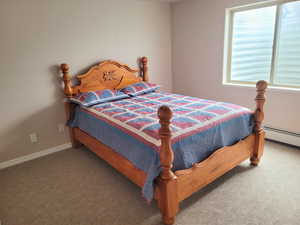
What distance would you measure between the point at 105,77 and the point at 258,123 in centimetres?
221

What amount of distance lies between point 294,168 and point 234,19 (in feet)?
7.59

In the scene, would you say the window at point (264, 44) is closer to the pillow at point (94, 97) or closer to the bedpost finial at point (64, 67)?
the pillow at point (94, 97)

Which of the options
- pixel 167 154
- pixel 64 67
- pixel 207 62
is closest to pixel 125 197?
pixel 167 154

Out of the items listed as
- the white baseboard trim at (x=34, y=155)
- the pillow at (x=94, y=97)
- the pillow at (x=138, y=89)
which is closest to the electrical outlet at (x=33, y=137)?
the white baseboard trim at (x=34, y=155)

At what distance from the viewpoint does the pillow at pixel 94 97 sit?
2.68 meters

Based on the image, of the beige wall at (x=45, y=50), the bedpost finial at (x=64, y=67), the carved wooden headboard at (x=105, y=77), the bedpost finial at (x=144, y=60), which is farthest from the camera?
the bedpost finial at (x=144, y=60)

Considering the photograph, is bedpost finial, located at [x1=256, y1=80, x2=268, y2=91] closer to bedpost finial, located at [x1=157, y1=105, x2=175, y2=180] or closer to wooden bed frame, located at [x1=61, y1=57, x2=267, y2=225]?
wooden bed frame, located at [x1=61, y1=57, x2=267, y2=225]

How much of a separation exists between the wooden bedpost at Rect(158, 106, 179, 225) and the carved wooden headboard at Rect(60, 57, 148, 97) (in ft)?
6.33

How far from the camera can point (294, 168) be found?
2270 mm

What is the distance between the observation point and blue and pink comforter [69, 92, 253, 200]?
1.61 metres

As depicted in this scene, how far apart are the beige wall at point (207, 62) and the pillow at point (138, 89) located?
92cm

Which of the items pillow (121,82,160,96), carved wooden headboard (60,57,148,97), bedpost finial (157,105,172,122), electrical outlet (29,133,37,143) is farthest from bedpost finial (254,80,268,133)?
electrical outlet (29,133,37,143)

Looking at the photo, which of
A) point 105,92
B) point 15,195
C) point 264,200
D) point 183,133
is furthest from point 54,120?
point 264,200

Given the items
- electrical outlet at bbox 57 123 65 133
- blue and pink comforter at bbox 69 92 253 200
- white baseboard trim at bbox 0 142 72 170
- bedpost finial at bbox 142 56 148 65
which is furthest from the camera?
bedpost finial at bbox 142 56 148 65
